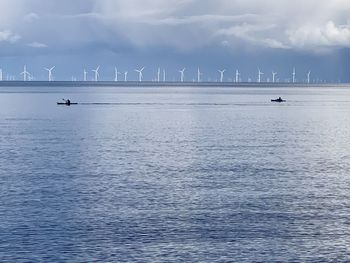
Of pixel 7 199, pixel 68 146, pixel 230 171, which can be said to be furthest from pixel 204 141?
pixel 7 199

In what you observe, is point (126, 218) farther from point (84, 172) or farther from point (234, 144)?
point (234, 144)

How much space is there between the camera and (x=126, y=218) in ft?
135

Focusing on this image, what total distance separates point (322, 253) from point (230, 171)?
25966mm

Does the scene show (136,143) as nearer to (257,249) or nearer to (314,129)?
(314,129)

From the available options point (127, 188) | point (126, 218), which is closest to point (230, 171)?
point (127, 188)

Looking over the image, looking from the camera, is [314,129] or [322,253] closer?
[322,253]

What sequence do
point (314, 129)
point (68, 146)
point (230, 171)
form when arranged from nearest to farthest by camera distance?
point (230, 171) < point (68, 146) < point (314, 129)

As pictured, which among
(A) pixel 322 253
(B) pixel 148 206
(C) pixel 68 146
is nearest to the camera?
(A) pixel 322 253

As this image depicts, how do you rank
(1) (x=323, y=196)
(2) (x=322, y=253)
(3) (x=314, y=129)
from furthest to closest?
(3) (x=314, y=129)
(1) (x=323, y=196)
(2) (x=322, y=253)

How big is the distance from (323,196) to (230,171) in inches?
500

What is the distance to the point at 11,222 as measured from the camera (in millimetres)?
39906

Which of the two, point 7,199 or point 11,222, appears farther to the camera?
point 7,199

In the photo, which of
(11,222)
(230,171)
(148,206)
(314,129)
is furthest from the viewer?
(314,129)

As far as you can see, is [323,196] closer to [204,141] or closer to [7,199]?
[7,199]
